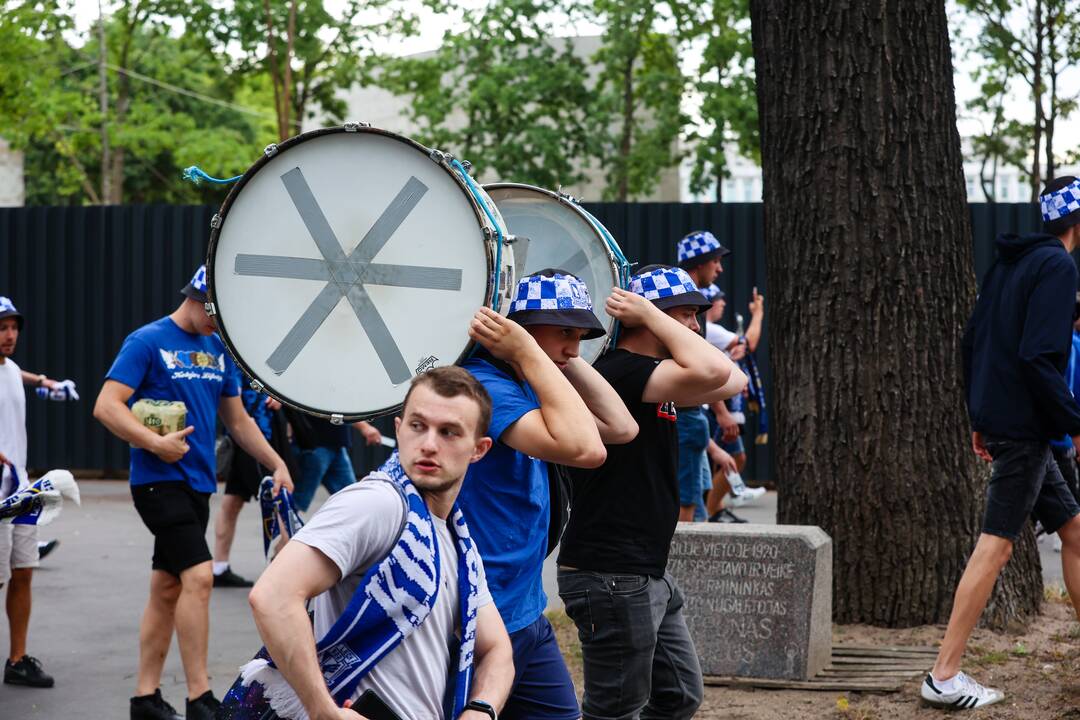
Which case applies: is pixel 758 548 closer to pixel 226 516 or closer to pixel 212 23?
pixel 226 516

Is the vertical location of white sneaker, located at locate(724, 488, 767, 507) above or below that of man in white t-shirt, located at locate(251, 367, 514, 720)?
below

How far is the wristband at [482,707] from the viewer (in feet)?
8.85

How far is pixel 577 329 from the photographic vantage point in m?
3.35

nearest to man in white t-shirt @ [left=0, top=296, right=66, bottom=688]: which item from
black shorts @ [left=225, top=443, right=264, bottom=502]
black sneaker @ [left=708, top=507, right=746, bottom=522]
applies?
black shorts @ [left=225, top=443, right=264, bottom=502]

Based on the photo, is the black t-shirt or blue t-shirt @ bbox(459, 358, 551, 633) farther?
the black t-shirt

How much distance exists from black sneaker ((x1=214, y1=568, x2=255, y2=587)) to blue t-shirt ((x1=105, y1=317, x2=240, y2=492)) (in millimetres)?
3066

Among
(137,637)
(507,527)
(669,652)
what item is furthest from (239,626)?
(507,527)

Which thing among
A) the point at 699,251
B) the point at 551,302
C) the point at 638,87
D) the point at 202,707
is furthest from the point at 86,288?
the point at 638,87

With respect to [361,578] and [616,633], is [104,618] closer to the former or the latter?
[616,633]

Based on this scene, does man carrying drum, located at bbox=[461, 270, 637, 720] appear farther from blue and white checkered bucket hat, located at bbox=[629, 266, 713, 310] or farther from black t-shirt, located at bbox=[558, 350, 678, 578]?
blue and white checkered bucket hat, located at bbox=[629, 266, 713, 310]

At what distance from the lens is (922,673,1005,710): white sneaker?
552 cm

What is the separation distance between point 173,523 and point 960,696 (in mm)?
3289

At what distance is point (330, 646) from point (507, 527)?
890 millimetres

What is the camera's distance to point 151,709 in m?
5.65
